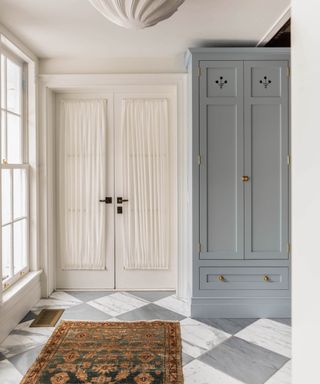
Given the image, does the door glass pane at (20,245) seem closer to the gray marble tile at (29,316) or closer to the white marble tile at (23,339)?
the gray marble tile at (29,316)

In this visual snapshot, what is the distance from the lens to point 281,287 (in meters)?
3.16

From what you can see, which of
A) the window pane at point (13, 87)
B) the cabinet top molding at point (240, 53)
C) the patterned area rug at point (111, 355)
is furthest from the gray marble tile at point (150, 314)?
the cabinet top molding at point (240, 53)

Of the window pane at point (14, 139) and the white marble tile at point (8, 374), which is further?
the window pane at point (14, 139)

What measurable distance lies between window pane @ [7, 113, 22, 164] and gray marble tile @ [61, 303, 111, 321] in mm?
1507

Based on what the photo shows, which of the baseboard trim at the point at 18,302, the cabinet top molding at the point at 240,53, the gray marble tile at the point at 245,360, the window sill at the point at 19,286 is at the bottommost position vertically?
the gray marble tile at the point at 245,360

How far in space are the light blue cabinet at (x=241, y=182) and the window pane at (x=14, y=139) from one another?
1.68 metres

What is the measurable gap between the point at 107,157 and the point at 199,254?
1.47m

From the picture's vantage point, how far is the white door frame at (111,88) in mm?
3520

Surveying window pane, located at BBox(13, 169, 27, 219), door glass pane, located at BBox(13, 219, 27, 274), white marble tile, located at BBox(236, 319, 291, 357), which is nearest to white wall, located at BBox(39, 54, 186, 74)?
window pane, located at BBox(13, 169, 27, 219)

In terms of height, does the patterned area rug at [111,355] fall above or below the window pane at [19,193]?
below

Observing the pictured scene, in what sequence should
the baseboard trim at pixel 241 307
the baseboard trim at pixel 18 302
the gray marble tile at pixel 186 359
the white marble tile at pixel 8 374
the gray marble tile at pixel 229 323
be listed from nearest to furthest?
1. the white marble tile at pixel 8 374
2. the gray marble tile at pixel 186 359
3. the baseboard trim at pixel 18 302
4. the gray marble tile at pixel 229 323
5. the baseboard trim at pixel 241 307

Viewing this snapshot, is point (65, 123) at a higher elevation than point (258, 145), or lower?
higher
